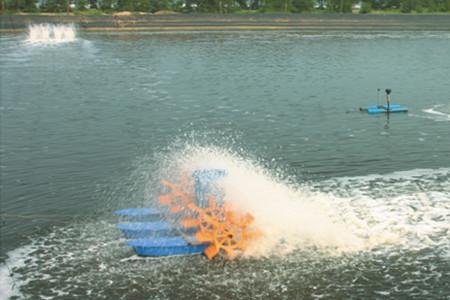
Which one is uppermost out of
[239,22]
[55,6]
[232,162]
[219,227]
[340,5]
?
[55,6]

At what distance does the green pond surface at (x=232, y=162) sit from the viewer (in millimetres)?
17578

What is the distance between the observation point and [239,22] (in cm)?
12062

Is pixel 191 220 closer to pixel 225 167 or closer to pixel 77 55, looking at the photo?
pixel 225 167

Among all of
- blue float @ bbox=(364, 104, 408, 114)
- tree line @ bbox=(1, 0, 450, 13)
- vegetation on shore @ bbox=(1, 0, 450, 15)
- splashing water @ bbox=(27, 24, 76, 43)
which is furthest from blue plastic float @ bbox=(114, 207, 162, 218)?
tree line @ bbox=(1, 0, 450, 13)

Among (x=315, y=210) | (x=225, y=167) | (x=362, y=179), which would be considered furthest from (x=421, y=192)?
(x=225, y=167)

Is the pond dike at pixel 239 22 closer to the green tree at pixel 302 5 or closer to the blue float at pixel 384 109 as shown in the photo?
the green tree at pixel 302 5

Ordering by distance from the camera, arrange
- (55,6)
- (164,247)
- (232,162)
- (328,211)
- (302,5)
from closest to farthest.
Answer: (164,247) < (328,211) < (232,162) < (55,6) < (302,5)

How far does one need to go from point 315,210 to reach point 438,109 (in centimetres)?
2364

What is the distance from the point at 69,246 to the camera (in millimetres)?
19578

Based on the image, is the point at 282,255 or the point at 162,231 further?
the point at 162,231

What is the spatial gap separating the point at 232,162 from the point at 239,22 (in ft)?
A: 322

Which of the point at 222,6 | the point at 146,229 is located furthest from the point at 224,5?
the point at 146,229

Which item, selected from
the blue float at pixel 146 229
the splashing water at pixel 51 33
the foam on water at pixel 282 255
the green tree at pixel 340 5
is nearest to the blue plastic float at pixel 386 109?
the foam on water at pixel 282 255

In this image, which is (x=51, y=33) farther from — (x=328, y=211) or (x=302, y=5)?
(x=328, y=211)
